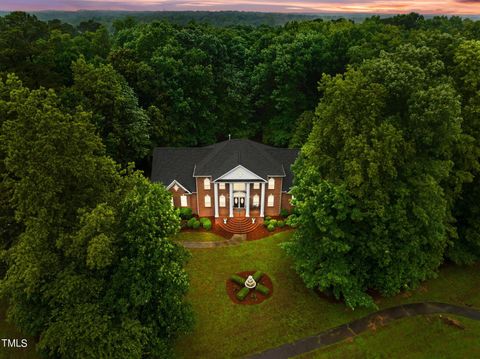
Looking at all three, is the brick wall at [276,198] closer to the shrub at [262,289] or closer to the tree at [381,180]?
the tree at [381,180]

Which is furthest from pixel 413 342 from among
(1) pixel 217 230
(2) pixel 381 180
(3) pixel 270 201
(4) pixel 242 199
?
(4) pixel 242 199

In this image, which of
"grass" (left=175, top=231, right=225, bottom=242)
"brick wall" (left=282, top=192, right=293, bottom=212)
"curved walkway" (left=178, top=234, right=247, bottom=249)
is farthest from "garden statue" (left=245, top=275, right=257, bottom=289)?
"brick wall" (left=282, top=192, right=293, bottom=212)

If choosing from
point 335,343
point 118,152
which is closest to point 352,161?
point 335,343

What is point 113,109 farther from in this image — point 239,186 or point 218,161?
point 239,186

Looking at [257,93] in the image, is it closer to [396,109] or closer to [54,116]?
[396,109]

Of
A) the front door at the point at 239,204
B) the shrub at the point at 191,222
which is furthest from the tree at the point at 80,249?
the front door at the point at 239,204

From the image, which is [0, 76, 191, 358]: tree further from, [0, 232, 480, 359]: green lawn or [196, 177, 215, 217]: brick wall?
[196, 177, 215, 217]: brick wall
